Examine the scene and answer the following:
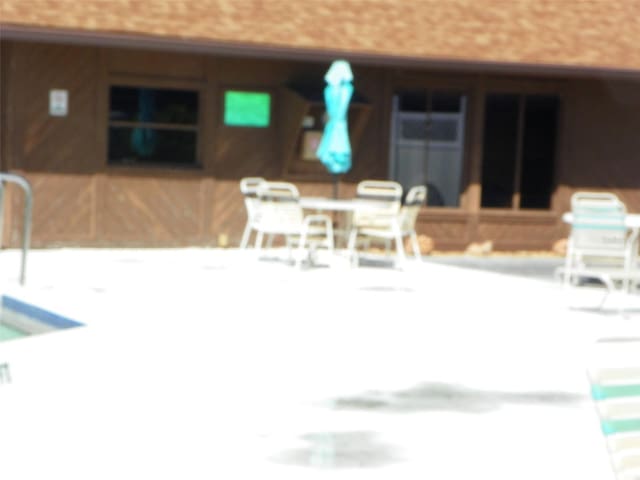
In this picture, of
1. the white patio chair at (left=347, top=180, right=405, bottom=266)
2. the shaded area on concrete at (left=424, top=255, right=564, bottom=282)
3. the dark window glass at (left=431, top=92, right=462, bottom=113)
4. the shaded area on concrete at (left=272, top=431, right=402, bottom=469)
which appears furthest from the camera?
the dark window glass at (left=431, top=92, right=462, bottom=113)

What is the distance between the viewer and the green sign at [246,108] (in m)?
17.3

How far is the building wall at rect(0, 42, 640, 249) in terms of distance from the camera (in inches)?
642

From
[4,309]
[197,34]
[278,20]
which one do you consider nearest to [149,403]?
[4,309]

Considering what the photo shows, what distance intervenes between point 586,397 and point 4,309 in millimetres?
4933

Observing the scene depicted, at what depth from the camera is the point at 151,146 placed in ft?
56.4

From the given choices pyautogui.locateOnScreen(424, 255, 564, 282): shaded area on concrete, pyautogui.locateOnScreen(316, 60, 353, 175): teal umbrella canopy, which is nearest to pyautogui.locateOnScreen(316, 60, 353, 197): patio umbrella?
pyautogui.locateOnScreen(316, 60, 353, 175): teal umbrella canopy

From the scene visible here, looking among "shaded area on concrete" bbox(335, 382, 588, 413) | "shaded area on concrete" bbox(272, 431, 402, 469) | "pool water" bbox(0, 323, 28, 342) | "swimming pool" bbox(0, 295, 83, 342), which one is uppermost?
"shaded area on concrete" bbox(272, 431, 402, 469)

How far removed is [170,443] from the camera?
5.71 metres

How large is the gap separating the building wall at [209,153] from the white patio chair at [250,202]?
19 centimetres

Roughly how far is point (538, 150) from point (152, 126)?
591cm

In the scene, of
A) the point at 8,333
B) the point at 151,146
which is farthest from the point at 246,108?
the point at 8,333

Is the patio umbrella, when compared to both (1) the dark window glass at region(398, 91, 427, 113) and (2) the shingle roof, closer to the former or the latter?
(2) the shingle roof

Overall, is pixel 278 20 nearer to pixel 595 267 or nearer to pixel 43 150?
pixel 43 150

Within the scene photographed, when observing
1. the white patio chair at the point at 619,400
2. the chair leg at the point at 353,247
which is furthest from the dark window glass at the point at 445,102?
the white patio chair at the point at 619,400
